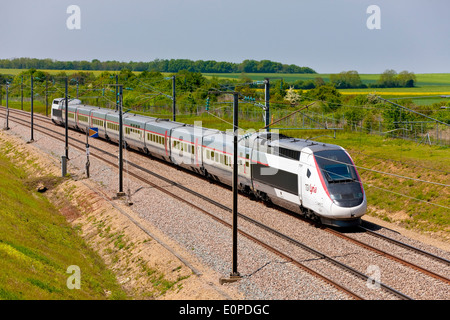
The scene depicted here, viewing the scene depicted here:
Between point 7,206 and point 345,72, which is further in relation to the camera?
point 345,72

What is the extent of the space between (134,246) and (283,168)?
827cm

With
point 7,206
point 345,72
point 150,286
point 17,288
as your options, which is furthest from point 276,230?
point 345,72

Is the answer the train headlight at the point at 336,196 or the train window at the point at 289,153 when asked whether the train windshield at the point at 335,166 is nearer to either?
the train headlight at the point at 336,196

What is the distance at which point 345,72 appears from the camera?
145250 mm

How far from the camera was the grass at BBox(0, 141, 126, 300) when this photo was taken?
19500mm

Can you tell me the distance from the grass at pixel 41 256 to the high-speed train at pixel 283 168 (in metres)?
9.41

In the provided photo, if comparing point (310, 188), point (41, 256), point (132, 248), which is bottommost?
point (132, 248)

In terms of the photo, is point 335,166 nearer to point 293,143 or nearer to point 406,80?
point 293,143

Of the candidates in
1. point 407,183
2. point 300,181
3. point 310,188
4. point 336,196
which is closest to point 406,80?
point 407,183

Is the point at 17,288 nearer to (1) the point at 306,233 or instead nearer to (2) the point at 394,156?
(1) the point at 306,233

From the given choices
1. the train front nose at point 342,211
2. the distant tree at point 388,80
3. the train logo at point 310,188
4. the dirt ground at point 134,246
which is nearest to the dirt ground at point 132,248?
the dirt ground at point 134,246

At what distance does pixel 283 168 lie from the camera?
28281 mm

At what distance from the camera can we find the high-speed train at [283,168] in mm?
25547
